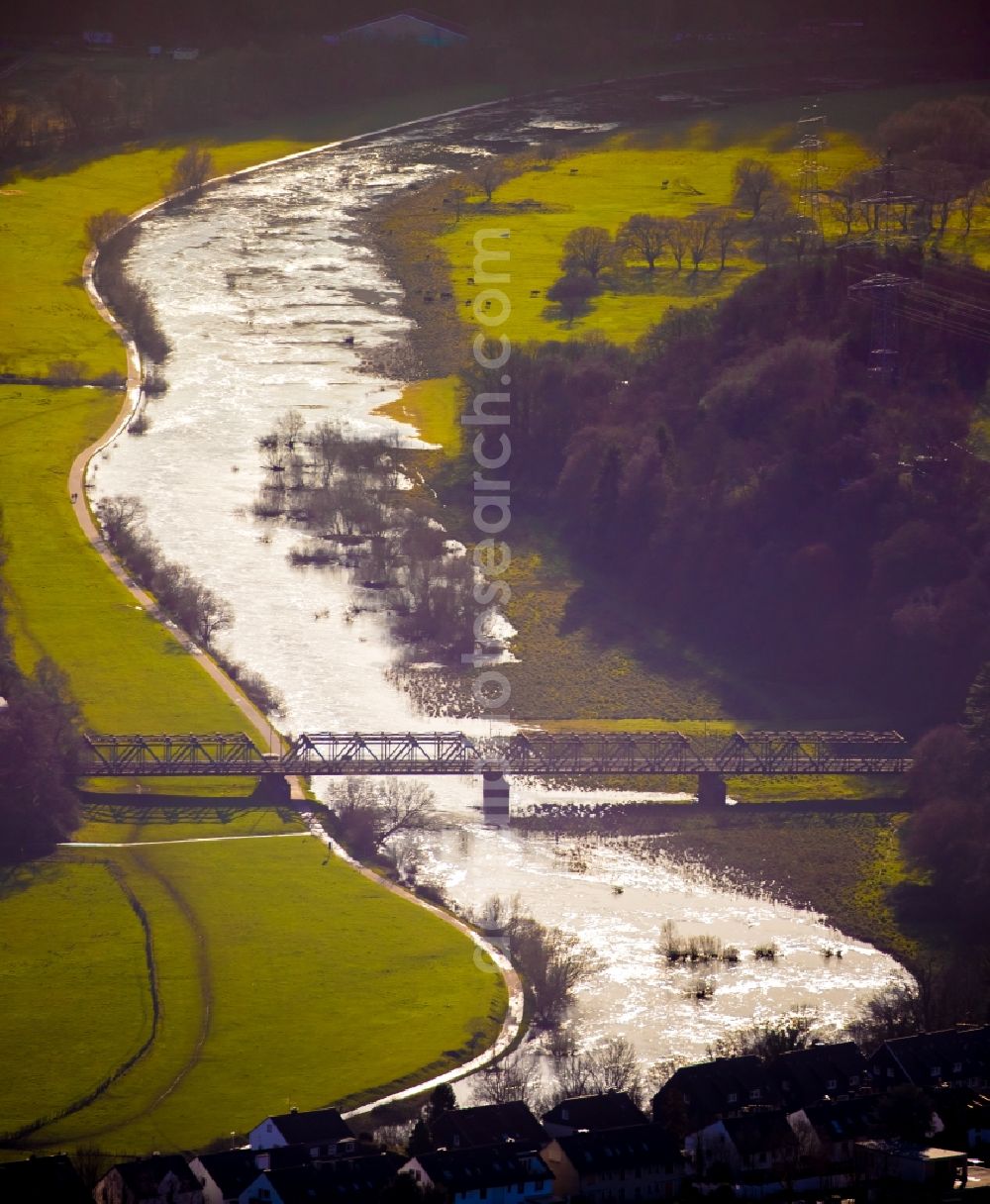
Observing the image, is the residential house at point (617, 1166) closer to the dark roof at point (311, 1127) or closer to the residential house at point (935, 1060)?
the dark roof at point (311, 1127)

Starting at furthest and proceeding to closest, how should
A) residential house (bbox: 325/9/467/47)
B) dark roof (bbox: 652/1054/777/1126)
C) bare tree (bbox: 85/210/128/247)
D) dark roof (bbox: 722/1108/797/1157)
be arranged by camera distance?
residential house (bbox: 325/9/467/47) → bare tree (bbox: 85/210/128/247) → dark roof (bbox: 652/1054/777/1126) → dark roof (bbox: 722/1108/797/1157)

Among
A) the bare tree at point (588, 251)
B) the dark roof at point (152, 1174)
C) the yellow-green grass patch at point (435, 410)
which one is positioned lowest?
the yellow-green grass patch at point (435, 410)

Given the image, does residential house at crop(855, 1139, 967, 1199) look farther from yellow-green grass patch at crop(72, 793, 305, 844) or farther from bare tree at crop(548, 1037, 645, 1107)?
yellow-green grass patch at crop(72, 793, 305, 844)

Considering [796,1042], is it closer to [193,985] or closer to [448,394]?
[193,985]

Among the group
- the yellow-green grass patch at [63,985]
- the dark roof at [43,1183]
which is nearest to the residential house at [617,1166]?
the dark roof at [43,1183]

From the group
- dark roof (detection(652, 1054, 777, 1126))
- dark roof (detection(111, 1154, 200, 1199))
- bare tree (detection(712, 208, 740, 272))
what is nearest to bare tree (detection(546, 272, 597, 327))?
bare tree (detection(712, 208, 740, 272))

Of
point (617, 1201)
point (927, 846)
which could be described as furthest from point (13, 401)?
point (617, 1201)

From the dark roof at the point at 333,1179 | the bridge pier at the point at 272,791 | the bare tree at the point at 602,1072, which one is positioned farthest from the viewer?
the bridge pier at the point at 272,791
